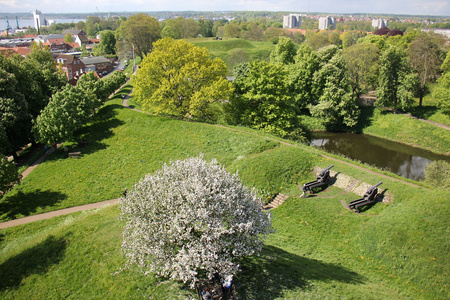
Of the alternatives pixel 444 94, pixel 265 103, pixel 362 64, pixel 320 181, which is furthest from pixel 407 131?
pixel 320 181

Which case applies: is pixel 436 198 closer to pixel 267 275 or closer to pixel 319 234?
pixel 319 234

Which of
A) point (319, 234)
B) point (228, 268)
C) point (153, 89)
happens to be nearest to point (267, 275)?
point (228, 268)

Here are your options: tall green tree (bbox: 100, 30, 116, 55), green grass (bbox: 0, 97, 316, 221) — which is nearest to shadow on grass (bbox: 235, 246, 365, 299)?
green grass (bbox: 0, 97, 316, 221)

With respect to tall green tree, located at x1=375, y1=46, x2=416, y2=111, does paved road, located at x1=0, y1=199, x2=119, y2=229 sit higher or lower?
lower

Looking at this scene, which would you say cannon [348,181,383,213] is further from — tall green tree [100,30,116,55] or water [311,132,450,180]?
tall green tree [100,30,116,55]

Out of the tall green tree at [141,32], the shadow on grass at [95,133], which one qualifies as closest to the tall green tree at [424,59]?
the shadow on grass at [95,133]

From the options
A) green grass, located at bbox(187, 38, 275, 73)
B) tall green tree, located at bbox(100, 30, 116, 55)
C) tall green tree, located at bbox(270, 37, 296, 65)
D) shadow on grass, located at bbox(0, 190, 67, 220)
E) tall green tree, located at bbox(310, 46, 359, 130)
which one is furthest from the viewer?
tall green tree, located at bbox(100, 30, 116, 55)

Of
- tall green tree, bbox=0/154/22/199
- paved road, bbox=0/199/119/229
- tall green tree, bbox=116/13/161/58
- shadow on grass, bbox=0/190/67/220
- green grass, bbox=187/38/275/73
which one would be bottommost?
paved road, bbox=0/199/119/229

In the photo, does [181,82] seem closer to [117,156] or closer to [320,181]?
[117,156]
